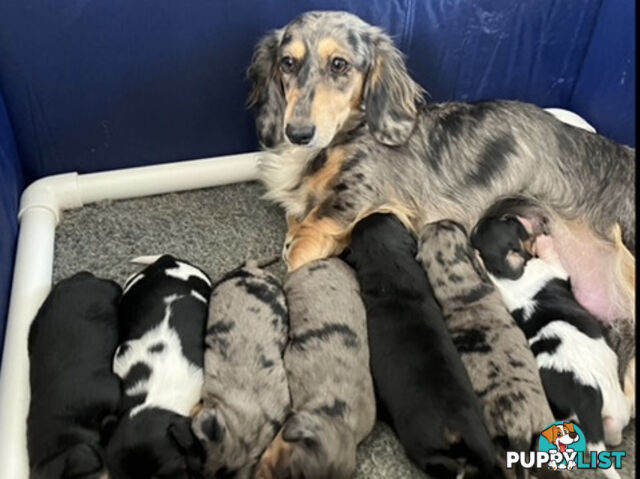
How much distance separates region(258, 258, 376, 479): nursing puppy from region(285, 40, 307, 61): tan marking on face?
61 cm

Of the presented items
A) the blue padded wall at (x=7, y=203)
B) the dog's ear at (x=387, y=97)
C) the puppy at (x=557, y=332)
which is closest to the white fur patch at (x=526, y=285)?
the puppy at (x=557, y=332)

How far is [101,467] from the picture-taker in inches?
65.9

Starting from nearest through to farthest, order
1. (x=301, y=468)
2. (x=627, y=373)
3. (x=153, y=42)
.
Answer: (x=301, y=468)
(x=627, y=373)
(x=153, y=42)

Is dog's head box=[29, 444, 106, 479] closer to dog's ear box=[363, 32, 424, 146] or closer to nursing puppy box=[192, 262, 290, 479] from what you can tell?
nursing puppy box=[192, 262, 290, 479]

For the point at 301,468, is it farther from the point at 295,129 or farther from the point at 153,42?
the point at 153,42

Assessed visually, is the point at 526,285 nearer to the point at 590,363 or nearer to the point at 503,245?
the point at 503,245

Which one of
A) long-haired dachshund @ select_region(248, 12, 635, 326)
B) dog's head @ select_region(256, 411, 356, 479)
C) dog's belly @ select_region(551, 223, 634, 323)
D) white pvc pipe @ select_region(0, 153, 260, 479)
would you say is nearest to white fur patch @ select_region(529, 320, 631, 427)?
dog's belly @ select_region(551, 223, 634, 323)

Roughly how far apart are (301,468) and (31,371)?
2.40ft

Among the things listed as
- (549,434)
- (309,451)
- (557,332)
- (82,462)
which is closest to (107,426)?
(82,462)

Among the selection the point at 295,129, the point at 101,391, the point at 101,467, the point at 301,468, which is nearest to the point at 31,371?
the point at 101,391

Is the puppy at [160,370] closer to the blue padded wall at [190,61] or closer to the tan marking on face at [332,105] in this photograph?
the tan marking on face at [332,105]

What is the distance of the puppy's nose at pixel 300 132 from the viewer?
220 cm

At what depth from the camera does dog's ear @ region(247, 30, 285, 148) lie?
2.44 metres

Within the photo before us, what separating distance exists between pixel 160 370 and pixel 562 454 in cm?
94
